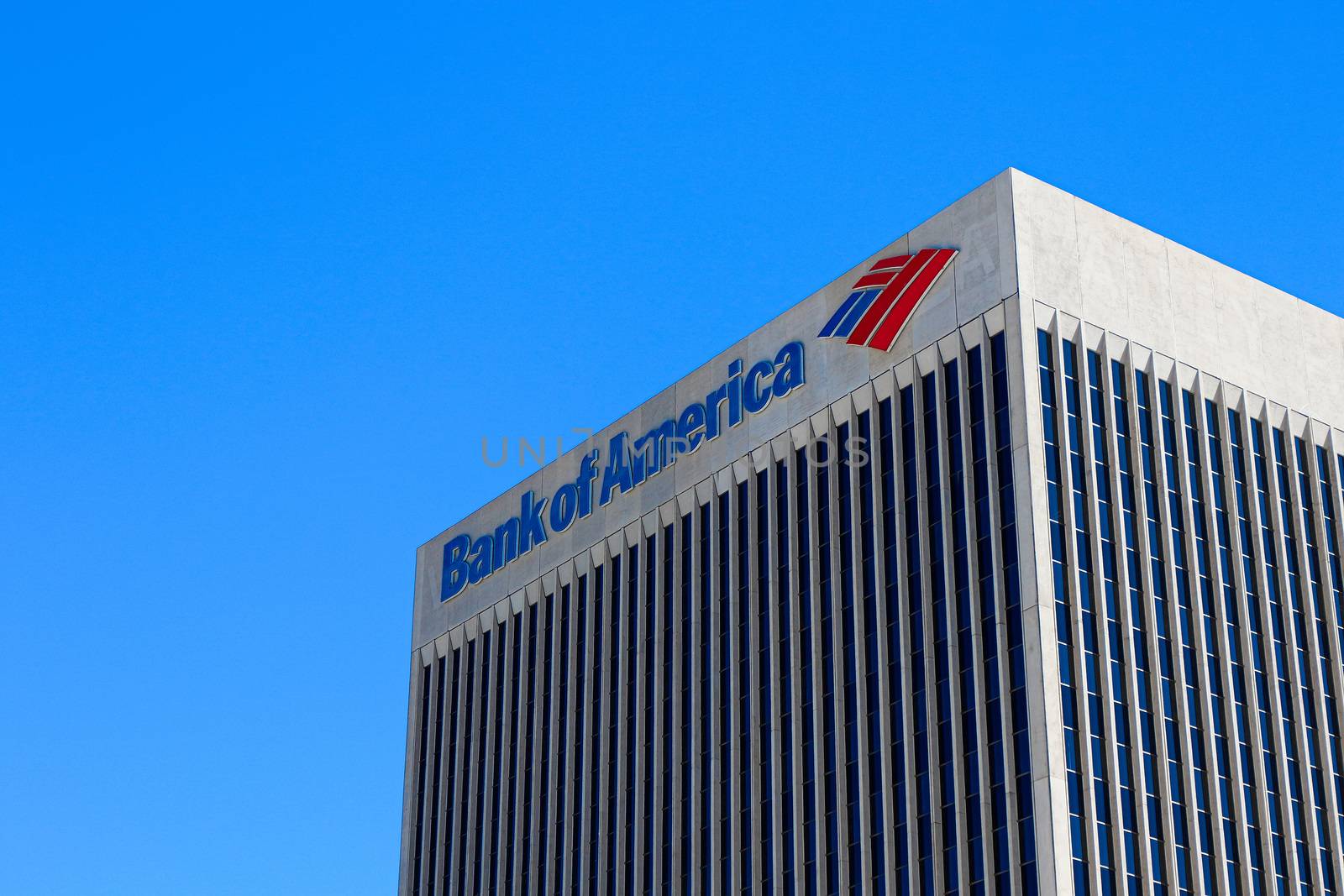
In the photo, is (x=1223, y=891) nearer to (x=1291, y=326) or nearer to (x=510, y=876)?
(x=1291, y=326)

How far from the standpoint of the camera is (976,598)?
93.3m

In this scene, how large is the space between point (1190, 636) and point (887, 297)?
70.2ft

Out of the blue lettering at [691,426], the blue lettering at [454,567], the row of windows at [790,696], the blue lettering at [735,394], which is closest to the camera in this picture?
the row of windows at [790,696]

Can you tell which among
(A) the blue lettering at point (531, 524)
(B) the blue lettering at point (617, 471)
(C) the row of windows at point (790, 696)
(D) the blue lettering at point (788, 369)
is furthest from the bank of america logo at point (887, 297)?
(A) the blue lettering at point (531, 524)

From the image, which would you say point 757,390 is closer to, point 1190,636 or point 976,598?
point 976,598

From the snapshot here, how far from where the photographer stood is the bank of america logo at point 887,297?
102625mm

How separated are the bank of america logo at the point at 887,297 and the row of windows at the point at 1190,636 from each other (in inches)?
286

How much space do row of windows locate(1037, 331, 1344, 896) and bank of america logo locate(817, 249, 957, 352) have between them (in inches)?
286

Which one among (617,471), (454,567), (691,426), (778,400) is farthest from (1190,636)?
(454,567)

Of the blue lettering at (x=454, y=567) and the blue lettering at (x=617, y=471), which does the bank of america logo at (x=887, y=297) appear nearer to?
the blue lettering at (x=617, y=471)

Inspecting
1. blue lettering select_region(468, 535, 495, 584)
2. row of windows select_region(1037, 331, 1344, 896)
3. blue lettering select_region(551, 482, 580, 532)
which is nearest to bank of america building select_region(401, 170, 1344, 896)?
row of windows select_region(1037, 331, 1344, 896)

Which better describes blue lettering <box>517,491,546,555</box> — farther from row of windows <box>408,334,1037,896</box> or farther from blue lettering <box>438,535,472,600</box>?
blue lettering <box>438,535,472,600</box>

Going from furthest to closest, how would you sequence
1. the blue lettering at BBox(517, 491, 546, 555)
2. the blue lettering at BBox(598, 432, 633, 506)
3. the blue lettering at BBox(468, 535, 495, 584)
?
1. the blue lettering at BBox(468, 535, 495, 584)
2. the blue lettering at BBox(517, 491, 546, 555)
3. the blue lettering at BBox(598, 432, 633, 506)

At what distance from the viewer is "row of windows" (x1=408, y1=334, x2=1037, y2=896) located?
91.7 m
